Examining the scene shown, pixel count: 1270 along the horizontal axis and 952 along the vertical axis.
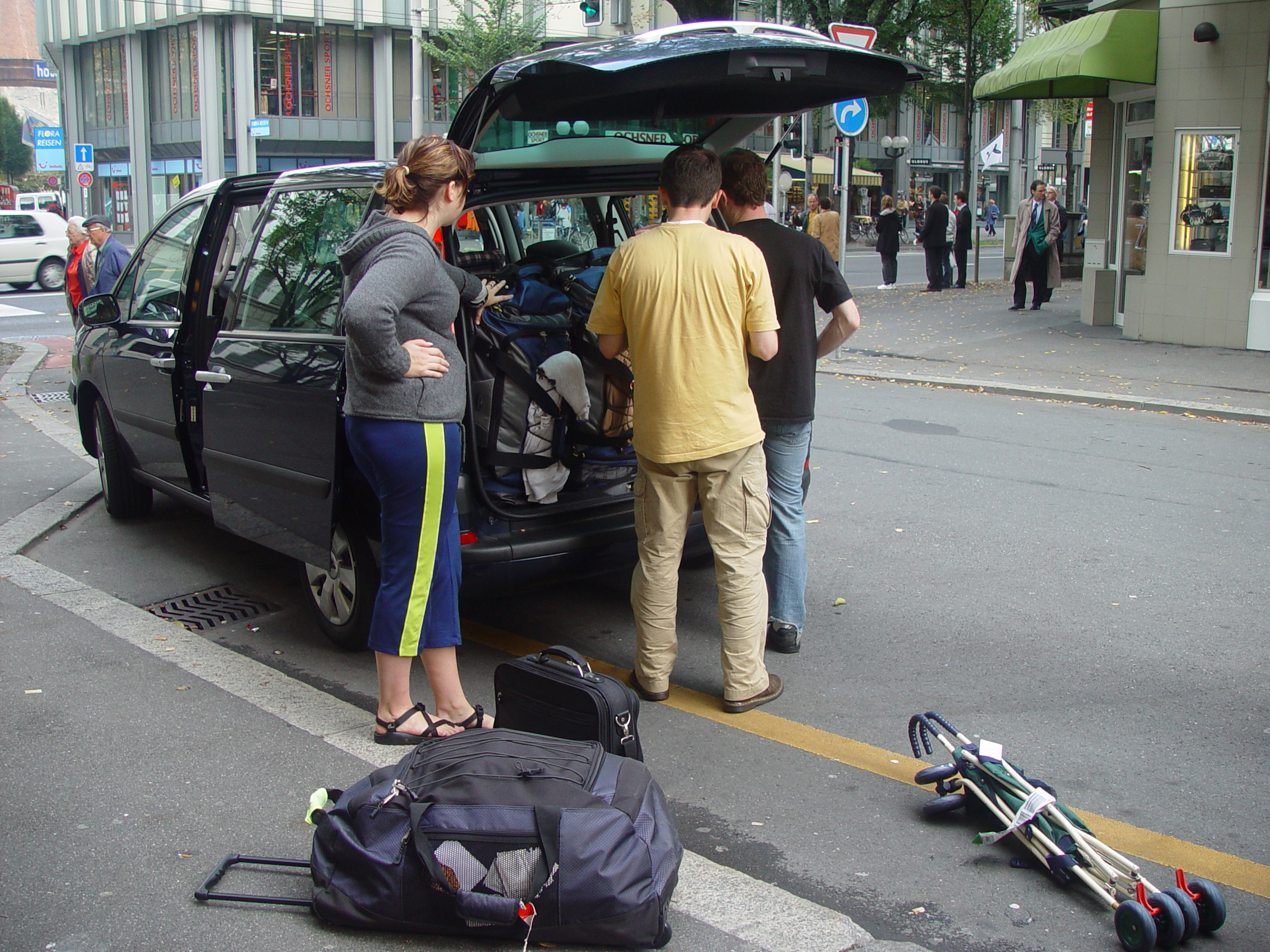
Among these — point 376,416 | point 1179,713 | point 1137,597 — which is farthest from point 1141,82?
point 376,416

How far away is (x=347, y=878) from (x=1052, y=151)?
252 feet

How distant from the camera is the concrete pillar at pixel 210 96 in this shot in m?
41.5

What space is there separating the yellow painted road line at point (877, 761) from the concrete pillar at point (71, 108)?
51.4 meters

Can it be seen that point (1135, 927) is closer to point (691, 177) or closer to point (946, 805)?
point (946, 805)

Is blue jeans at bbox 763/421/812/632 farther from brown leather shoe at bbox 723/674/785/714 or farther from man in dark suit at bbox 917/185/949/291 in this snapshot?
man in dark suit at bbox 917/185/949/291

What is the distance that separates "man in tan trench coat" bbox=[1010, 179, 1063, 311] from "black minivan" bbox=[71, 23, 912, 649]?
13.5 meters

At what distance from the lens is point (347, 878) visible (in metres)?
2.77

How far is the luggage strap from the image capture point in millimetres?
2605

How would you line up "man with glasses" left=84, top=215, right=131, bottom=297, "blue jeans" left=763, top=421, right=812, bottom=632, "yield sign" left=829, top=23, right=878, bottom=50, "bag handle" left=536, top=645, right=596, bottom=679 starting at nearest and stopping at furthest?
"bag handle" left=536, top=645, right=596, bottom=679, "blue jeans" left=763, top=421, right=812, bottom=632, "yield sign" left=829, top=23, right=878, bottom=50, "man with glasses" left=84, top=215, right=131, bottom=297

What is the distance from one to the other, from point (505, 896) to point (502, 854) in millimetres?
89

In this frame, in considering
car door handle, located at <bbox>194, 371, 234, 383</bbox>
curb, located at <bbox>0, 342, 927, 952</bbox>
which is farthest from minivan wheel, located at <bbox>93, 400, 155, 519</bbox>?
car door handle, located at <bbox>194, 371, 234, 383</bbox>

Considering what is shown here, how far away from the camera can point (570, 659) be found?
136 inches

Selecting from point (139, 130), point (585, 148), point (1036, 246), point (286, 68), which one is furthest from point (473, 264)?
point (139, 130)

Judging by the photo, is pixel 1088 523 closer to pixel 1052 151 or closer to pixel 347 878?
pixel 347 878
